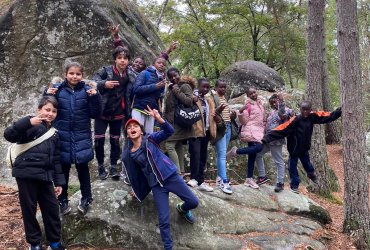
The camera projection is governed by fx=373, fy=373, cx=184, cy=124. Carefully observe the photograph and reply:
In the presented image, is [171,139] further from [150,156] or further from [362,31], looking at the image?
[362,31]

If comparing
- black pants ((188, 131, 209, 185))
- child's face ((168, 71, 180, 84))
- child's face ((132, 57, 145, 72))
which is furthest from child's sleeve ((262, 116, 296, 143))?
child's face ((132, 57, 145, 72))

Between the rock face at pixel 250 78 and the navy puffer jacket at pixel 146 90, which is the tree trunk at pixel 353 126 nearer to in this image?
the navy puffer jacket at pixel 146 90

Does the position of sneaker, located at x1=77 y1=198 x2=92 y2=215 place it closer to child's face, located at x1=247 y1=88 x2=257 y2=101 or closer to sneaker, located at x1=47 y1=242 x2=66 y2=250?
sneaker, located at x1=47 y1=242 x2=66 y2=250

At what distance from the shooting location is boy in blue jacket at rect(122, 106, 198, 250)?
502 centimetres

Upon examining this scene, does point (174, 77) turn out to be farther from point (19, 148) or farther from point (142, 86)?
point (19, 148)

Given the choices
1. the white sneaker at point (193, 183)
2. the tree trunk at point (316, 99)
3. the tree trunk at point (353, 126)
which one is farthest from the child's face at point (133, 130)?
the tree trunk at point (316, 99)

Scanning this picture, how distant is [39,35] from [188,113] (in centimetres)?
423

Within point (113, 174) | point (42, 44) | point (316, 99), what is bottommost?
point (113, 174)

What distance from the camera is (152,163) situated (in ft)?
16.5

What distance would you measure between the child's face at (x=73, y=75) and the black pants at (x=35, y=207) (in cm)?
143

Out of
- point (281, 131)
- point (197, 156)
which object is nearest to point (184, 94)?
point (197, 156)

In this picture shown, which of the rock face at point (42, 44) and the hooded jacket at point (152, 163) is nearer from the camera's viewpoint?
the hooded jacket at point (152, 163)

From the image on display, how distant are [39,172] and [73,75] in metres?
1.43

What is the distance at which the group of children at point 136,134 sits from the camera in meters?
4.63
